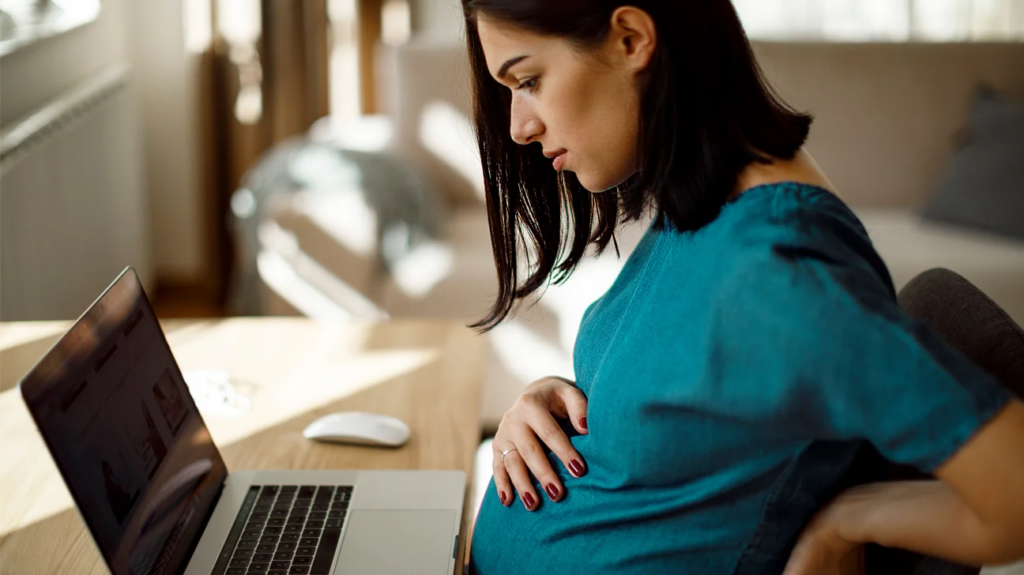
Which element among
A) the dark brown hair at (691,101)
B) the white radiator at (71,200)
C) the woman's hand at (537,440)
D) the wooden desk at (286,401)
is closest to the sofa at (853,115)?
the white radiator at (71,200)

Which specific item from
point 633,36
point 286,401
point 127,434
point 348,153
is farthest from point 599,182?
point 348,153

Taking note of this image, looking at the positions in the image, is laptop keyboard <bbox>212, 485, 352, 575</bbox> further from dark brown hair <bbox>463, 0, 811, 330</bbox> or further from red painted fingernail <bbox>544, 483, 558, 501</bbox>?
dark brown hair <bbox>463, 0, 811, 330</bbox>

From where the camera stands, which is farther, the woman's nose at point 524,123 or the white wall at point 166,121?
the white wall at point 166,121

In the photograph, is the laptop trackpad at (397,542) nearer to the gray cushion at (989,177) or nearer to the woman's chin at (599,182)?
the woman's chin at (599,182)

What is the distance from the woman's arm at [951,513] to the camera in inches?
25.6

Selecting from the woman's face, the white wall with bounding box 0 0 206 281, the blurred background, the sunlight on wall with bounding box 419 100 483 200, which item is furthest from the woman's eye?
the white wall with bounding box 0 0 206 281

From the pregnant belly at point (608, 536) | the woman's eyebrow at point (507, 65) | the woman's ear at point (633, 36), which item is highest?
the woman's ear at point (633, 36)

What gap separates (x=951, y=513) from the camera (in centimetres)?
71

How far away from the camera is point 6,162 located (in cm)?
213

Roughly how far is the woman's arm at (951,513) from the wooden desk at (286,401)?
0.38 metres

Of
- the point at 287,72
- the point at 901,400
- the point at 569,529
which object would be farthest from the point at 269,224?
the point at 901,400

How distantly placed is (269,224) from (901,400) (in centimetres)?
213

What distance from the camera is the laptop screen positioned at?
2.43 feet

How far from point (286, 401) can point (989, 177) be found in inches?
86.6
